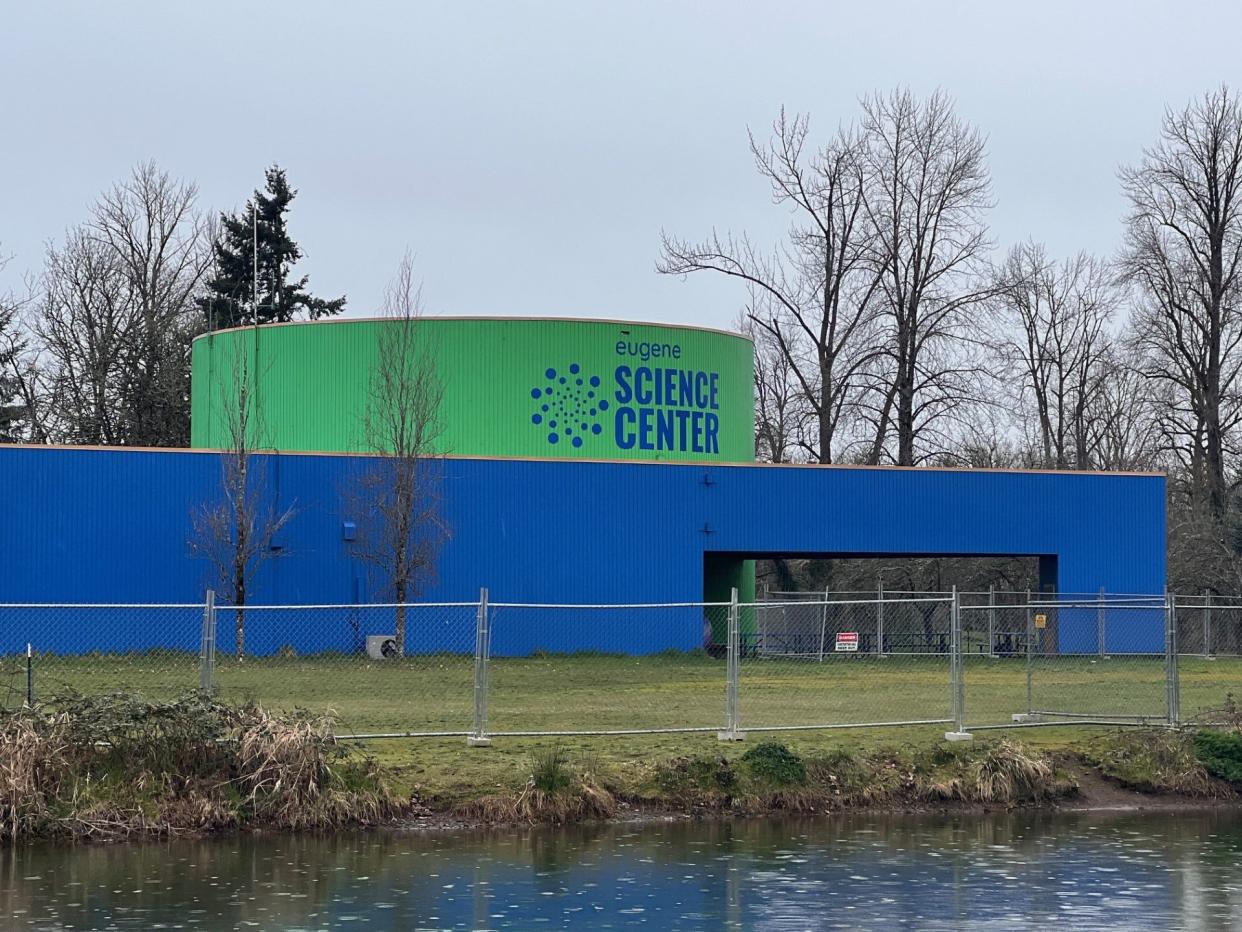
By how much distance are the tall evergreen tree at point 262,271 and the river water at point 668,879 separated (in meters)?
56.2

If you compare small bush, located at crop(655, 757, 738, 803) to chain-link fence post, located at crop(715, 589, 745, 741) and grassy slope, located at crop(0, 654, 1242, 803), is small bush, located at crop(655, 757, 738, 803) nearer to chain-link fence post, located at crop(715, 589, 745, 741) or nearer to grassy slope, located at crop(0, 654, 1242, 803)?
grassy slope, located at crop(0, 654, 1242, 803)

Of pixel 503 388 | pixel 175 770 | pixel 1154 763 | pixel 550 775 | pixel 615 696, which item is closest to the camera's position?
pixel 175 770

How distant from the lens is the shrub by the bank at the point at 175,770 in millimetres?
17719

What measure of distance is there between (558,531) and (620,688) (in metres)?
10.9

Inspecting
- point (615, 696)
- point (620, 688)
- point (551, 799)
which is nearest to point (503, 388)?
point (620, 688)

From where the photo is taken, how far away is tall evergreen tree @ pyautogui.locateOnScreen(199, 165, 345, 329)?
72938mm

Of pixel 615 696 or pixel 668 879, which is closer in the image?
pixel 668 879

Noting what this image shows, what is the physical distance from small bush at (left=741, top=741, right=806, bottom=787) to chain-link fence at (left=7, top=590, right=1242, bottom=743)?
4.43 feet

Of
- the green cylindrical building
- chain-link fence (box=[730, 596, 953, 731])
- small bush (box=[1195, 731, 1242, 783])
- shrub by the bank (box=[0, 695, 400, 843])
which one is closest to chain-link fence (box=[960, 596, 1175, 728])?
chain-link fence (box=[730, 596, 953, 731])

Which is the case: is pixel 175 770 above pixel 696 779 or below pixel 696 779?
above

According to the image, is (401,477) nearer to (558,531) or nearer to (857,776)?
(558,531)

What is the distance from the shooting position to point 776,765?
20.1 metres

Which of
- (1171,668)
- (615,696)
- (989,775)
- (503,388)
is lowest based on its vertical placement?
(989,775)

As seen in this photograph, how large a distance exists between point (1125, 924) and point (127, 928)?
7.53 m
